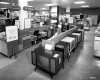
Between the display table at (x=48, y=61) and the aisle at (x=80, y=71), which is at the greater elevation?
the display table at (x=48, y=61)

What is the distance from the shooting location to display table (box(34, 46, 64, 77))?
2.83 metres

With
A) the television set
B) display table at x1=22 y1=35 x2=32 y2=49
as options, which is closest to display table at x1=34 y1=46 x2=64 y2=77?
the television set

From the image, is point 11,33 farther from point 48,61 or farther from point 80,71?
point 80,71

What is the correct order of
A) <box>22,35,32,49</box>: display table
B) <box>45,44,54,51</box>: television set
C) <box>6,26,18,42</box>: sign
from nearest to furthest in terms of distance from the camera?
<box>45,44,54,51</box>: television set < <box>6,26,18,42</box>: sign < <box>22,35,32,49</box>: display table

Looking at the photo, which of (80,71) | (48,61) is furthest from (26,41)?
(80,71)

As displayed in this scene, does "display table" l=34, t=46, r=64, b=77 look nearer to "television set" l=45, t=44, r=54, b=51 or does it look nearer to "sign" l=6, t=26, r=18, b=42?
"television set" l=45, t=44, r=54, b=51

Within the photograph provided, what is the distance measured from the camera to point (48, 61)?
2.88 metres

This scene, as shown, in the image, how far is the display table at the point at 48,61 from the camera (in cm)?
283

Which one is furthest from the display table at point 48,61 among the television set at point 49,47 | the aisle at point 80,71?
the aisle at point 80,71

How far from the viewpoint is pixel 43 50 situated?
10.8ft

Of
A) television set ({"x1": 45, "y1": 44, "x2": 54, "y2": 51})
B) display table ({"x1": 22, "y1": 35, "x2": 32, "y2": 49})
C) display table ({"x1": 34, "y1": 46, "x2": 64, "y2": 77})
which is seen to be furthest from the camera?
display table ({"x1": 22, "y1": 35, "x2": 32, "y2": 49})

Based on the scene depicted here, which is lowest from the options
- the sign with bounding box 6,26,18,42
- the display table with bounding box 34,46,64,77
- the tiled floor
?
the tiled floor

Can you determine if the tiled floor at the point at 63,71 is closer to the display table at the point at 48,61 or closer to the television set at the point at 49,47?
the display table at the point at 48,61

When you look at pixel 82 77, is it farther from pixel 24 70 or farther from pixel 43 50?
pixel 24 70
